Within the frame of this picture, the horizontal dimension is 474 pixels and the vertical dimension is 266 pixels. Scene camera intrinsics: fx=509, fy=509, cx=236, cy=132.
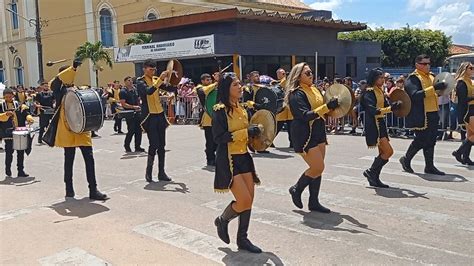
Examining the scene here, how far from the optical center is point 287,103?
21.7 feet

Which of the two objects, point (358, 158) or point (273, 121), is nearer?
point (273, 121)

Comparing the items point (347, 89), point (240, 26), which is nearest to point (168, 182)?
point (347, 89)

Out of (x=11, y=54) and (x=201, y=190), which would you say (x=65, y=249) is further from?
(x=11, y=54)

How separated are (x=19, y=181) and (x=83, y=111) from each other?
3011 mm

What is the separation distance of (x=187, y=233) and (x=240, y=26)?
20791 millimetres

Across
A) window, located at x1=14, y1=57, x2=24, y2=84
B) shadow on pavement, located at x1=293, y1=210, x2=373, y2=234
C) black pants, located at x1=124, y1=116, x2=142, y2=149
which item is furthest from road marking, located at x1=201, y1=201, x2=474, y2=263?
window, located at x1=14, y1=57, x2=24, y2=84

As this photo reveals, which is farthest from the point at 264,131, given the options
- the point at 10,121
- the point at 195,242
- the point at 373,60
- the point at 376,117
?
the point at 373,60

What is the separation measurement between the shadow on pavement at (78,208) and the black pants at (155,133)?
1.56 metres

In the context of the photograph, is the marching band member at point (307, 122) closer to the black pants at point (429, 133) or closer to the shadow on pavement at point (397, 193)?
the shadow on pavement at point (397, 193)

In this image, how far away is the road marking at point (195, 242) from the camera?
511 centimetres

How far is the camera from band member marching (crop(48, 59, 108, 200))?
7.62 meters

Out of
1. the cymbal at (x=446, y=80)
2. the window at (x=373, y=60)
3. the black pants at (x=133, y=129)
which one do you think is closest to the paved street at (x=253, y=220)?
the cymbal at (x=446, y=80)

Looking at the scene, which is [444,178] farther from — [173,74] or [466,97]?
[173,74]

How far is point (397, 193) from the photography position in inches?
302
